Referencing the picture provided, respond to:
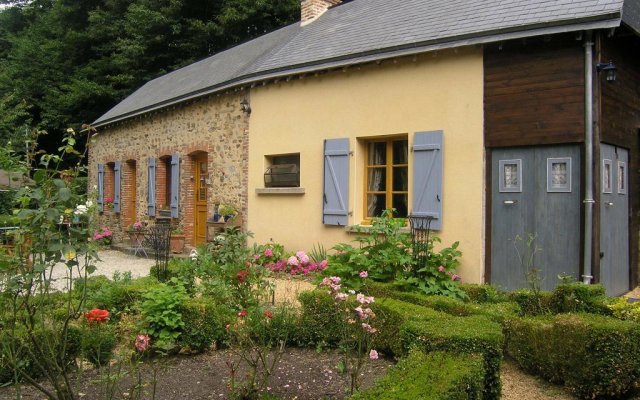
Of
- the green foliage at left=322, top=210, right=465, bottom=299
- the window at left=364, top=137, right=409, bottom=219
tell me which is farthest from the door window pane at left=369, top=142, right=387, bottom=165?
the green foliage at left=322, top=210, right=465, bottom=299

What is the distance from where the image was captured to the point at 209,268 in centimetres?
521

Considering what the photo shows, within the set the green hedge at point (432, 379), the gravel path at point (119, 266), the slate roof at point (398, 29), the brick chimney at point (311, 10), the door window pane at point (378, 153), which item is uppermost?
the brick chimney at point (311, 10)

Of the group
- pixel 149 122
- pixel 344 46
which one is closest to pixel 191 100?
pixel 149 122

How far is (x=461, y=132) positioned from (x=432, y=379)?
468 cm

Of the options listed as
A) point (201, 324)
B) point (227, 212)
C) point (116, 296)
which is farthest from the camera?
point (227, 212)

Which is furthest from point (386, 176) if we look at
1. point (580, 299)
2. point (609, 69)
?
point (580, 299)

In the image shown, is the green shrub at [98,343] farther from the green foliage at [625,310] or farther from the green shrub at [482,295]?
the green foliage at [625,310]

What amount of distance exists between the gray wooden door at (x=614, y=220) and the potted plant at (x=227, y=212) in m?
6.37

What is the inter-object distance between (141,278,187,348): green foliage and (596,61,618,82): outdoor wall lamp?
530 centimetres

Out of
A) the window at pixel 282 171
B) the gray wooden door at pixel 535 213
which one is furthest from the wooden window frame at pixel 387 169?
the gray wooden door at pixel 535 213

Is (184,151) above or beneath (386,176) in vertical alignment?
above

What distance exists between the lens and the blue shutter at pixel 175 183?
38.9 ft

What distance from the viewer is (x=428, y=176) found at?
23.6 feet

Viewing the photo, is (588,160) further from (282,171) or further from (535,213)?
(282,171)
